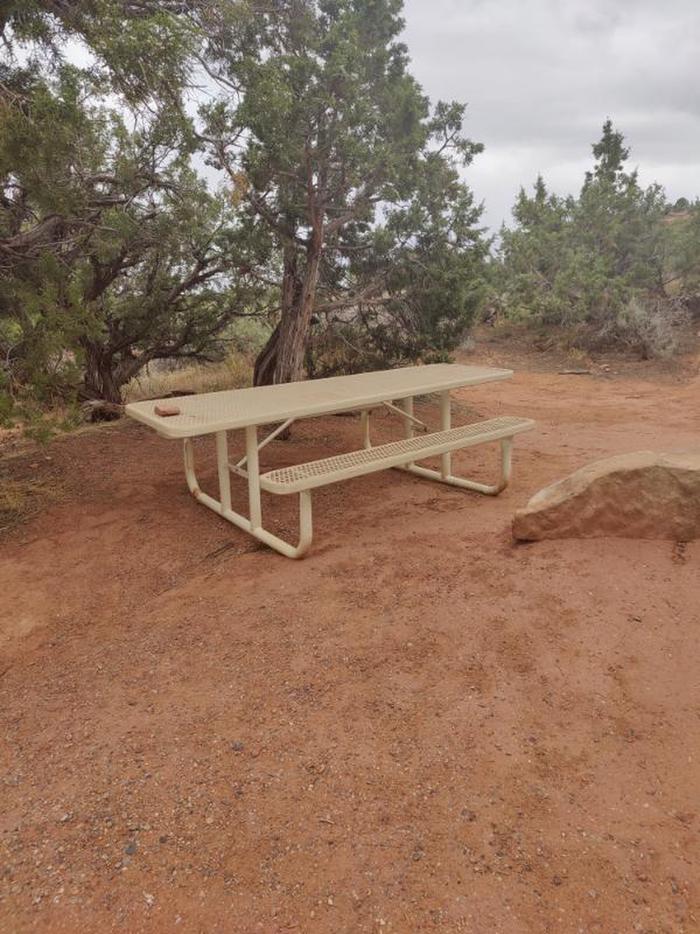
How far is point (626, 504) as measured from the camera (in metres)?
2.98

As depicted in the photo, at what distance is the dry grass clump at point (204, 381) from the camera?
305 inches

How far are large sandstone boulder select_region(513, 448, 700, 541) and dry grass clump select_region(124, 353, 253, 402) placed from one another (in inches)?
207

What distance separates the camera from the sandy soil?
1404 millimetres

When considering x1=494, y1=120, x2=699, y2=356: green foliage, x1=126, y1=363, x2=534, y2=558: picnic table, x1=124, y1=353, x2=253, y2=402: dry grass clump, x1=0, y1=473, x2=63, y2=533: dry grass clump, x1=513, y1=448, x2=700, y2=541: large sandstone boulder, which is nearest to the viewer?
x1=513, y1=448, x2=700, y2=541: large sandstone boulder

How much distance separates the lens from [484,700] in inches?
79.4

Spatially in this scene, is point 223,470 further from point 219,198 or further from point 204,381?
point 204,381

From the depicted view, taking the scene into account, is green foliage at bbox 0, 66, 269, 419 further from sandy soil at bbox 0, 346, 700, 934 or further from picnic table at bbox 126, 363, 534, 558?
sandy soil at bbox 0, 346, 700, 934

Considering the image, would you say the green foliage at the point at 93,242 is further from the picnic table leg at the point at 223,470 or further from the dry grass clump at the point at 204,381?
the picnic table leg at the point at 223,470

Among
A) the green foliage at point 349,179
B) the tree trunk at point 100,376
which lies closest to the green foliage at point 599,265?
the green foliage at point 349,179

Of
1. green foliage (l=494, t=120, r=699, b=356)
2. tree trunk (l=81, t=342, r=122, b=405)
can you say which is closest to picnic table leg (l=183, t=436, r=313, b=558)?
tree trunk (l=81, t=342, r=122, b=405)

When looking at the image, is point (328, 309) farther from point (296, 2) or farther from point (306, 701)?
point (306, 701)

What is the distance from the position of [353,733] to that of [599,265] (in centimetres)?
1135

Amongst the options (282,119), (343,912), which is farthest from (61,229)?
(343,912)

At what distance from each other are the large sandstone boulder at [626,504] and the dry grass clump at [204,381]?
5.26 m
